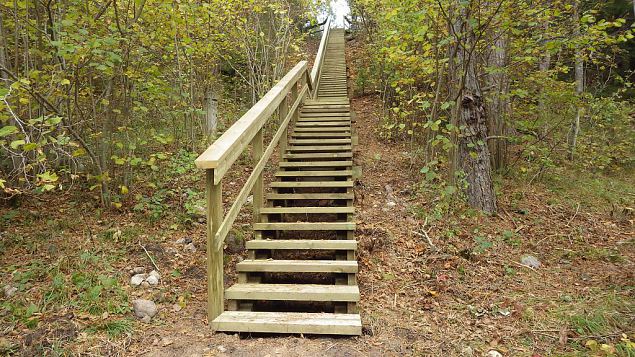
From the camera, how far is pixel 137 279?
131 inches

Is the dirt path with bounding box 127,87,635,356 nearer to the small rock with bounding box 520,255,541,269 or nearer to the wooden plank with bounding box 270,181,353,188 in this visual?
the small rock with bounding box 520,255,541,269

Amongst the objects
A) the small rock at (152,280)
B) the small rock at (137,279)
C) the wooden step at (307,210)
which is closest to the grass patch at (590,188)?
the wooden step at (307,210)

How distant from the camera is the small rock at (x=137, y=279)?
3299mm

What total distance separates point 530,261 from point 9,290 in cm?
→ 488

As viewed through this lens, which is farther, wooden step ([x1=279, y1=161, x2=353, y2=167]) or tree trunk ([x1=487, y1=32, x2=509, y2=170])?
tree trunk ([x1=487, y1=32, x2=509, y2=170])

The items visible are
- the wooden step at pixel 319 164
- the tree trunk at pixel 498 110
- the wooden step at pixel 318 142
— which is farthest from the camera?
the wooden step at pixel 318 142

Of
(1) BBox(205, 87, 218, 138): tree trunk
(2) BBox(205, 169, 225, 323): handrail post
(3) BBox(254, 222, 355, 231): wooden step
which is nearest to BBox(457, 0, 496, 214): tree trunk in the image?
(3) BBox(254, 222, 355, 231): wooden step

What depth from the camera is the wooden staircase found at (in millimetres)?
2861

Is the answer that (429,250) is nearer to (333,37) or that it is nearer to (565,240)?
(565,240)

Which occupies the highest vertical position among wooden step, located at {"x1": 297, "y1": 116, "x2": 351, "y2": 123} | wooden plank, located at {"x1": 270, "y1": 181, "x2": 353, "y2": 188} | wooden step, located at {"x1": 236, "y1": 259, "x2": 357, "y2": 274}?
wooden step, located at {"x1": 297, "y1": 116, "x2": 351, "y2": 123}

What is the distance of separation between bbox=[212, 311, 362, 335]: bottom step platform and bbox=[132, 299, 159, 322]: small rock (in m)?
0.55

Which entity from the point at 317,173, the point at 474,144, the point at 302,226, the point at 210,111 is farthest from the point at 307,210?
the point at 210,111

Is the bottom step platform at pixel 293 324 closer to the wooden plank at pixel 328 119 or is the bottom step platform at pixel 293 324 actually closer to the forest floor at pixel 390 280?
the forest floor at pixel 390 280

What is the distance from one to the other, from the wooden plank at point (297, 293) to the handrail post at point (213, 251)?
22cm
